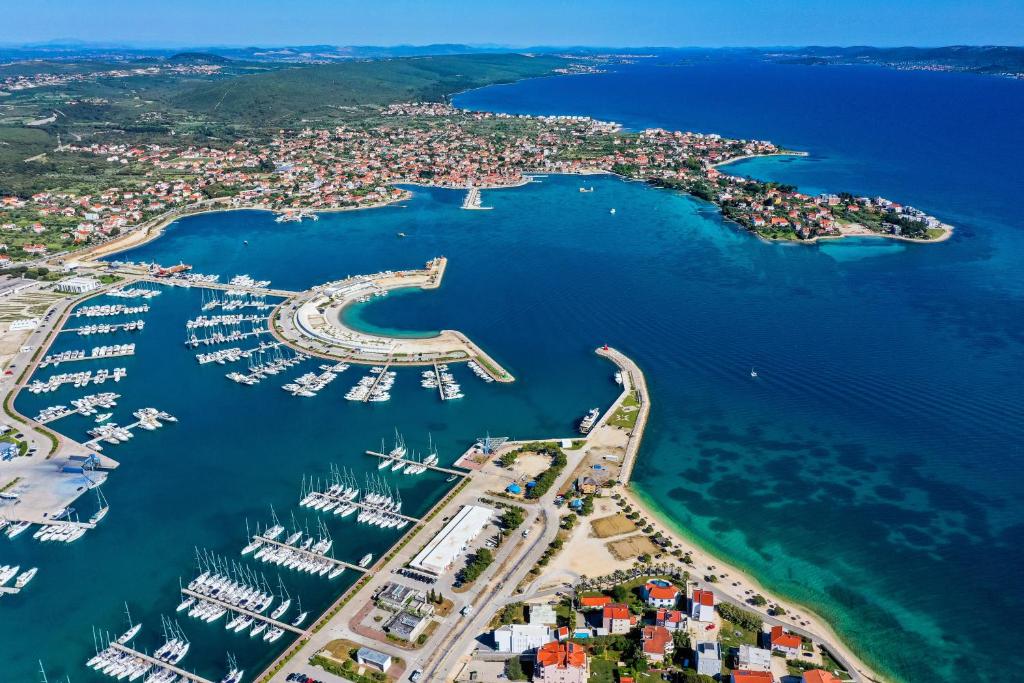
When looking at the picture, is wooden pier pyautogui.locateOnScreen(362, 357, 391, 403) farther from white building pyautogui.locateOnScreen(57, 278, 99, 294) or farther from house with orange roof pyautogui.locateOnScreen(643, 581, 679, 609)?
white building pyautogui.locateOnScreen(57, 278, 99, 294)

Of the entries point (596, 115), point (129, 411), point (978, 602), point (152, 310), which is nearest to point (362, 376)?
point (129, 411)

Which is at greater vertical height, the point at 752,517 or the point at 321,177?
the point at 321,177

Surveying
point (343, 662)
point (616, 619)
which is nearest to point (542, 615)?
point (616, 619)

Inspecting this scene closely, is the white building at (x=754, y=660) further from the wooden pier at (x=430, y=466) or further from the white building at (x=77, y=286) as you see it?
the white building at (x=77, y=286)

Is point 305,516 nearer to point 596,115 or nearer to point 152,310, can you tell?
point 152,310

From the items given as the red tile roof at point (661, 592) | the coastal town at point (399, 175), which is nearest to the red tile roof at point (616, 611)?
the red tile roof at point (661, 592)

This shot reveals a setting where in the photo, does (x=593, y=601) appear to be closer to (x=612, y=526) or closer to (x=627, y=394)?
(x=612, y=526)

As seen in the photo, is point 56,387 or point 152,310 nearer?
point 56,387
